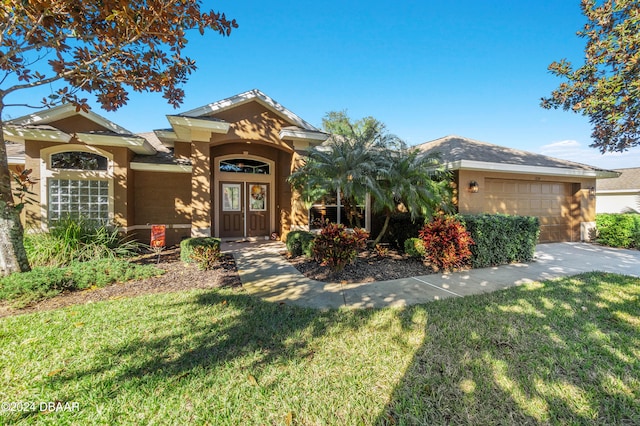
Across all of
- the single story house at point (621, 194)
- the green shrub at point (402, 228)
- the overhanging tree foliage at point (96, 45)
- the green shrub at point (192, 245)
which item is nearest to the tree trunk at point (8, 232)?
the overhanging tree foliage at point (96, 45)

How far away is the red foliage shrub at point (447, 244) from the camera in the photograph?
711cm

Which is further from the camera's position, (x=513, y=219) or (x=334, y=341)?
(x=513, y=219)

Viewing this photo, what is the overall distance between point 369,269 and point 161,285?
502cm

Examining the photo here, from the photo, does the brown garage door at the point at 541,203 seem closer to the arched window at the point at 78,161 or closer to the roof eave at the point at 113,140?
the roof eave at the point at 113,140

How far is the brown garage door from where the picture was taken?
1052 cm

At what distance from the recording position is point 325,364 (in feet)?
10.1

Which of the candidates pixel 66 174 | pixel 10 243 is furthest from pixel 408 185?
pixel 66 174

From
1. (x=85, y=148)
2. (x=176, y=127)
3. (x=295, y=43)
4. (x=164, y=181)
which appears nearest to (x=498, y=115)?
(x=295, y=43)

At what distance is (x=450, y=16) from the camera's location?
9227mm

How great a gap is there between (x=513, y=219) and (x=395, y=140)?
14.4 feet

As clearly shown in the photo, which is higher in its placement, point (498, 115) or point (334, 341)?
point (498, 115)

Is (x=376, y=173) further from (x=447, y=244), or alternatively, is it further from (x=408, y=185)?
(x=447, y=244)

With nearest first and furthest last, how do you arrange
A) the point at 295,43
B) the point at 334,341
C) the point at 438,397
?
the point at 438,397 < the point at 334,341 < the point at 295,43

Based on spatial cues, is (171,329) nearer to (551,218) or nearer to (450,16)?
(450,16)
